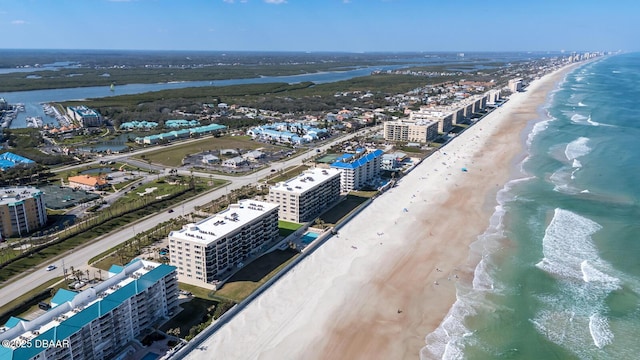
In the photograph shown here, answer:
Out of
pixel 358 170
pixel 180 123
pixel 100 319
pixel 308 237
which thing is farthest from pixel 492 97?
pixel 100 319

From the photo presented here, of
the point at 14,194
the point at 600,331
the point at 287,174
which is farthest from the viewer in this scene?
the point at 287,174

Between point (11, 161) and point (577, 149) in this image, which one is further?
point (577, 149)

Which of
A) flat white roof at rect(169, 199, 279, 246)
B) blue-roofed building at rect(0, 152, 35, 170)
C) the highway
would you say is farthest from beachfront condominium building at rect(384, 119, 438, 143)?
blue-roofed building at rect(0, 152, 35, 170)

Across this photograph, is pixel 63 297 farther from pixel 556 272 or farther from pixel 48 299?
pixel 556 272

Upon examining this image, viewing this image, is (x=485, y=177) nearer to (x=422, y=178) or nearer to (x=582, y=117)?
(x=422, y=178)

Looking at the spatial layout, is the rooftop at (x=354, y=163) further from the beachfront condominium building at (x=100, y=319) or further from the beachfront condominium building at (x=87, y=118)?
the beachfront condominium building at (x=87, y=118)

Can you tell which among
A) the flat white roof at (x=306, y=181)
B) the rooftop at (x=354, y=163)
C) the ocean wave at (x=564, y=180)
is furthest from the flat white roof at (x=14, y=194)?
the ocean wave at (x=564, y=180)
